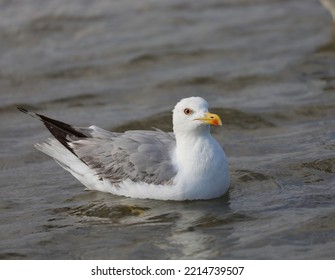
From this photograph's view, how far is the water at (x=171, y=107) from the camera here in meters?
7.96

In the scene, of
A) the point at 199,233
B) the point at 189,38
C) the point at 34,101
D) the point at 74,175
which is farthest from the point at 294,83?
the point at 199,233

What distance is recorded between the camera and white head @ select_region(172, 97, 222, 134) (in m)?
8.60

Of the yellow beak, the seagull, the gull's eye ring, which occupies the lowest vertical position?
the seagull

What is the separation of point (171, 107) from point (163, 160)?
359 cm

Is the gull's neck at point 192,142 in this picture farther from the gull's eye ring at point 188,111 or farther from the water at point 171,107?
the water at point 171,107

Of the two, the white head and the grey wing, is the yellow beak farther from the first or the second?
the grey wing

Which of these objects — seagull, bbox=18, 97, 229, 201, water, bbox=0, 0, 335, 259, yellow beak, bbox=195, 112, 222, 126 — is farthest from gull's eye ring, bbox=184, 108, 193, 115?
water, bbox=0, 0, 335, 259

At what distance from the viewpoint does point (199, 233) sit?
7992mm

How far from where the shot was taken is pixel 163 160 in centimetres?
880

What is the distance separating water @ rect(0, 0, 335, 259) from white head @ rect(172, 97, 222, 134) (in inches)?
29.9

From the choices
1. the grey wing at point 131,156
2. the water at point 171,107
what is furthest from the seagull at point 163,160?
the water at point 171,107

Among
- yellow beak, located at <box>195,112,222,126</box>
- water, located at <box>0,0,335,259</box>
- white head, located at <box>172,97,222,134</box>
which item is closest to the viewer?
water, located at <box>0,0,335,259</box>

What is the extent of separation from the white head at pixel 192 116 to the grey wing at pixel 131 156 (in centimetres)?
32

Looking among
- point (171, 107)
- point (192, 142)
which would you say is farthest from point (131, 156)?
point (171, 107)
